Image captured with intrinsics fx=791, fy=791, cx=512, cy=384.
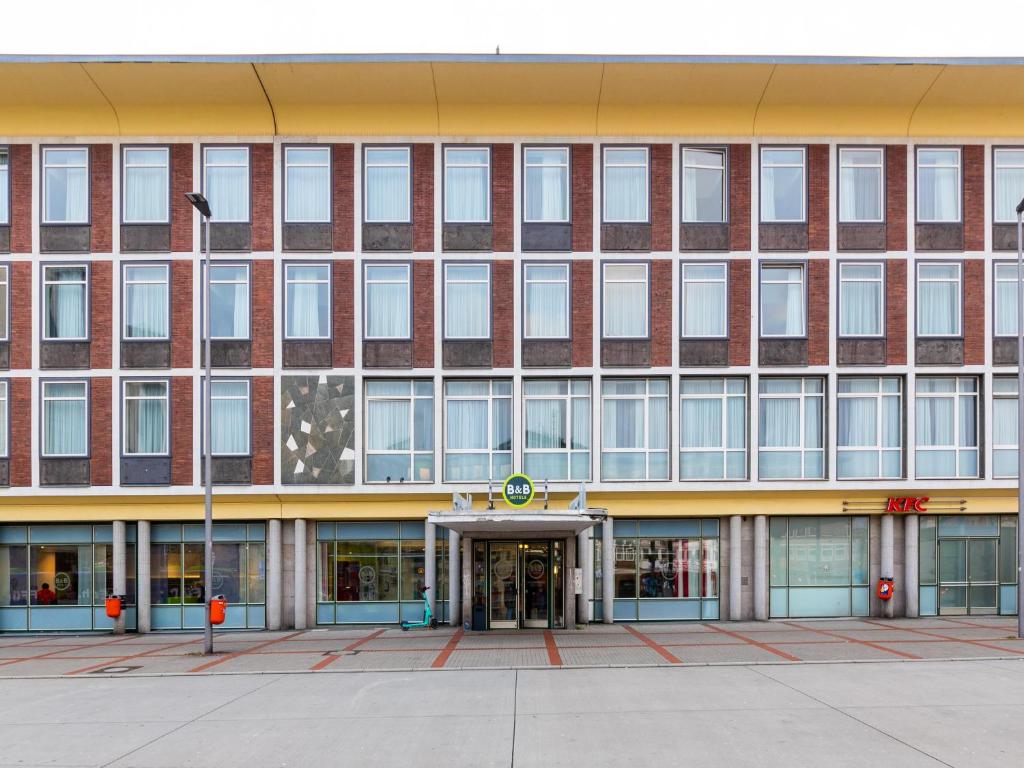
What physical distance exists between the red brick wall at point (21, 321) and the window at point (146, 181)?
3.75 meters

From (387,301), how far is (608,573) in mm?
10427

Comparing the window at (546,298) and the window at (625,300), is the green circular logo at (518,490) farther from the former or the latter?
the window at (625,300)

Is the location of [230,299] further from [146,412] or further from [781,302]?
[781,302]

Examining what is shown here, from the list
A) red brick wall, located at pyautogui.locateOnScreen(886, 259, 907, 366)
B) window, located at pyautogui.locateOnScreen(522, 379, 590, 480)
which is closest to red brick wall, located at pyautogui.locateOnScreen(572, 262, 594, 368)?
window, located at pyautogui.locateOnScreen(522, 379, 590, 480)

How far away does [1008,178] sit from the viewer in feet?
78.4

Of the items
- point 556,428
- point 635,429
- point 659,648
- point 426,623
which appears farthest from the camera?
point 635,429

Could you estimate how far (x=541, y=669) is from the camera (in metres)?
16.5

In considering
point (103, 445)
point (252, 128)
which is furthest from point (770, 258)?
point (103, 445)

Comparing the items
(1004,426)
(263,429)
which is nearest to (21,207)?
(263,429)

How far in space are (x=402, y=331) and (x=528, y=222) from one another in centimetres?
496

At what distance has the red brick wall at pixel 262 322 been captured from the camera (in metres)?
23.3

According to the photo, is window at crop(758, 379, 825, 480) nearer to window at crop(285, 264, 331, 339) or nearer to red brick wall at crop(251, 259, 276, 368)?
window at crop(285, 264, 331, 339)

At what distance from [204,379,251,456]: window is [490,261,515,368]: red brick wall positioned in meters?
7.47

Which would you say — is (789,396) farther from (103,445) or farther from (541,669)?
(103,445)
